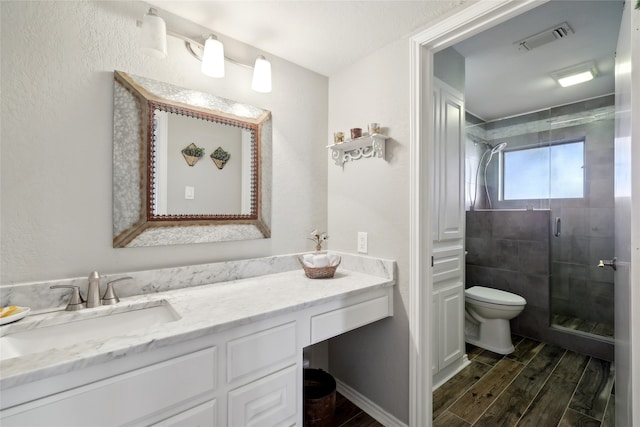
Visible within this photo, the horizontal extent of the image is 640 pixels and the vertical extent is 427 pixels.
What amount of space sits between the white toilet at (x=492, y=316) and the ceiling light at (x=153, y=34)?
9.36ft

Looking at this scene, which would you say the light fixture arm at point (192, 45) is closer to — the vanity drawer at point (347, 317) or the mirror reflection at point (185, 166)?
the mirror reflection at point (185, 166)

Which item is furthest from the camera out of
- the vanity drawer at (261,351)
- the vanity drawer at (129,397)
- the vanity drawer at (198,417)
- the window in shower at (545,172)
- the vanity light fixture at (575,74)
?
the window in shower at (545,172)

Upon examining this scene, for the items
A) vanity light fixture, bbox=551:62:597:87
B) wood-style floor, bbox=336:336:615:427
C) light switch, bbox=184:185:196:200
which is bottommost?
wood-style floor, bbox=336:336:615:427

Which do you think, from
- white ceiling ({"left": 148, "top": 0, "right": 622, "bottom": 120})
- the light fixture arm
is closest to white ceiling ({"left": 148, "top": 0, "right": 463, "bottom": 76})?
white ceiling ({"left": 148, "top": 0, "right": 622, "bottom": 120})

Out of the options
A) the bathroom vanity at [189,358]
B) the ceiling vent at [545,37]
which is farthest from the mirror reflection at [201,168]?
the ceiling vent at [545,37]

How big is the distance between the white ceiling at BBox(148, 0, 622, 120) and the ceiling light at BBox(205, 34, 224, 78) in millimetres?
162

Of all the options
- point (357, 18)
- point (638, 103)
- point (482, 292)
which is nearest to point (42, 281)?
point (357, 18)

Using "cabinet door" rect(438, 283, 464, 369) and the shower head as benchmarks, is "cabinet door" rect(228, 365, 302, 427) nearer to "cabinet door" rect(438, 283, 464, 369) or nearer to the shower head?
"cabinet door" rect(438, 283, 464, 369)

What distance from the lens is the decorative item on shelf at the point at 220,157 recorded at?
1.54 m

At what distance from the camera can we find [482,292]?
104 inches

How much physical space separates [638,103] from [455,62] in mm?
1423

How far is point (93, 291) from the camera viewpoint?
1130mm

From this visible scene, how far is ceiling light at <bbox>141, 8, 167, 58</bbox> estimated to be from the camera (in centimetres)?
121

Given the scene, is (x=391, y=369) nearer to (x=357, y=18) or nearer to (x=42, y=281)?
(x=42, y=281)
